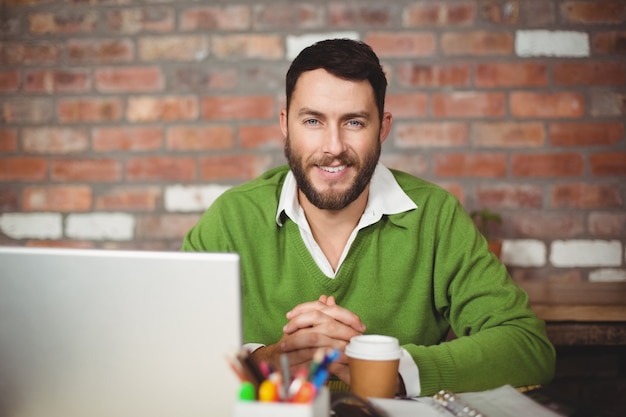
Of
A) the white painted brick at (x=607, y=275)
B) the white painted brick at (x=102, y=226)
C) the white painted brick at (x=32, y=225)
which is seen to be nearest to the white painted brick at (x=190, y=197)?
the white painted brick at (x=102, y=226)

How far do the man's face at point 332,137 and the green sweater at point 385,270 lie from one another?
102mm

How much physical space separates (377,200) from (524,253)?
77 cm

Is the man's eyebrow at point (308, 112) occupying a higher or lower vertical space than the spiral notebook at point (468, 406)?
higher

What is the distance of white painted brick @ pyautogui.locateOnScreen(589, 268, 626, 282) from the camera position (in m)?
1.99

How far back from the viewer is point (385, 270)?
1.41m

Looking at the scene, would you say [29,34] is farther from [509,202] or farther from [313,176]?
[509,202]

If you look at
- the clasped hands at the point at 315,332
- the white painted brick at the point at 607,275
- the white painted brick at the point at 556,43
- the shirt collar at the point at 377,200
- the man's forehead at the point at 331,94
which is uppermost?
the white painted brick at the point at 556,43

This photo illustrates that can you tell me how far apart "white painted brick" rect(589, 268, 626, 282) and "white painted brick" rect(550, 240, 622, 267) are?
0.02m

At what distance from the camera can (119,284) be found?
68 cm

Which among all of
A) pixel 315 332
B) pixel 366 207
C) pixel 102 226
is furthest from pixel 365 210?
pixel 102 226

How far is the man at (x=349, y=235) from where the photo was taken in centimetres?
138

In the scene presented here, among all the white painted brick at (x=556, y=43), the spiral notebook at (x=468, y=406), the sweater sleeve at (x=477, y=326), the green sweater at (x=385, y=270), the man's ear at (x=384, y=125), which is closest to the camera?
the spiral notebook at (x=468, y=406)

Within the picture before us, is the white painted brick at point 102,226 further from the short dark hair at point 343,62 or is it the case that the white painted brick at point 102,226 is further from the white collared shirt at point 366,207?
the short dark hair at point 343,62

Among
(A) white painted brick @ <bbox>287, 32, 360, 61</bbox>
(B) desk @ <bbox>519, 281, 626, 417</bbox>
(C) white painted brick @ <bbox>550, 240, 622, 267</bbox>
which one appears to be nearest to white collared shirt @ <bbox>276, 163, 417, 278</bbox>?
(B) desk @ <bbox>519, 281, 626, 417</bbox>
